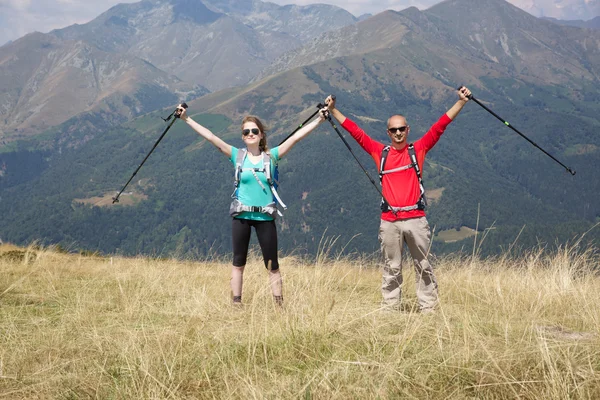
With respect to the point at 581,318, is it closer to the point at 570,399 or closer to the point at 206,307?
the point at 570,399

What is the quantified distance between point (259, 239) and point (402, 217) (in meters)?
1.81

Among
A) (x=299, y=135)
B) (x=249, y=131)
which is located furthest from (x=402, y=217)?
(x=249, y=131)

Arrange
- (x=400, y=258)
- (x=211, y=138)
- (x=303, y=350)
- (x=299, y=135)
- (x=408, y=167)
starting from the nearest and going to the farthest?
1. (x=303, y=350)
2. (x=400, y=258)
3. (x=408, y=167)
4. (x=299, y=135)
5. (x=211, y=138)

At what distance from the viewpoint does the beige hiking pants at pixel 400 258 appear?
604cm

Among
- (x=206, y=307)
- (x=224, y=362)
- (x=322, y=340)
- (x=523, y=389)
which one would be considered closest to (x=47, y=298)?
(x=206, y=307)

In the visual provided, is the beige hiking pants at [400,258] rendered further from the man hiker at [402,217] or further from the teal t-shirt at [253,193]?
the teal t-shirt at [253,193]

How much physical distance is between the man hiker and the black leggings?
4.58ft

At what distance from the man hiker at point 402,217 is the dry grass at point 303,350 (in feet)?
1.23

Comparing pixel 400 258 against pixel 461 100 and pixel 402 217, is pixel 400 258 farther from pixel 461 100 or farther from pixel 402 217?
pixel 461 100

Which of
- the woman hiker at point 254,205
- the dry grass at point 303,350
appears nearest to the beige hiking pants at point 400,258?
the dry grass at point 303,350

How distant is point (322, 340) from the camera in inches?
163

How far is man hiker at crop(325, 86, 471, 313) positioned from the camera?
6090 millimetres

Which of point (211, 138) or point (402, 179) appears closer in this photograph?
point (402, 179)

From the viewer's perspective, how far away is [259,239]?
616 cm
